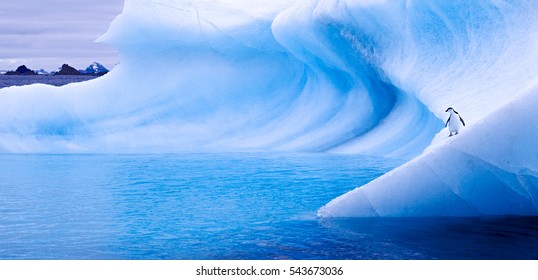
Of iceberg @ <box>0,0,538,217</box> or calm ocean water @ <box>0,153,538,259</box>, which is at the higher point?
iceberg @ <box>0,0,538,217</box>

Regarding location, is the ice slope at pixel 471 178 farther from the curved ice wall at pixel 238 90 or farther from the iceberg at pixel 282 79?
the curved ice wall at pixel 238 90

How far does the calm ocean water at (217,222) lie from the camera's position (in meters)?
5.36

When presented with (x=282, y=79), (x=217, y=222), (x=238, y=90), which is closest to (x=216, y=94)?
(x=238, y=90)

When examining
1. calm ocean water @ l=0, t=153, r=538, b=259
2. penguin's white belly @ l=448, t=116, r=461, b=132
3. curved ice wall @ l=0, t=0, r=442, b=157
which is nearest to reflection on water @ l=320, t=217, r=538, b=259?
calm ocean water @ l=0, t=153, r=538, b=259

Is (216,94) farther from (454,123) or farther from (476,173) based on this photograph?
(476,173)

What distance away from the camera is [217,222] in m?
6.33

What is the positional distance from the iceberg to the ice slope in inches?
81.1

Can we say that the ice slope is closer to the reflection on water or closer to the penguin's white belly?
the reflection on water

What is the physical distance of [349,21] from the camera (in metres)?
10.5

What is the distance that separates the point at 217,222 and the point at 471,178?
1.82 metres

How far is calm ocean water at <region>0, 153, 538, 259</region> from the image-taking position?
17.6 ft

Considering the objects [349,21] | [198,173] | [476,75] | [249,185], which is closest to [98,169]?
[198,173]

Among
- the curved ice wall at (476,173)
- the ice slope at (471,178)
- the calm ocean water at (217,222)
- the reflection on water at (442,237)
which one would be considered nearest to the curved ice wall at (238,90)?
the calm ocean water at (217,222)
